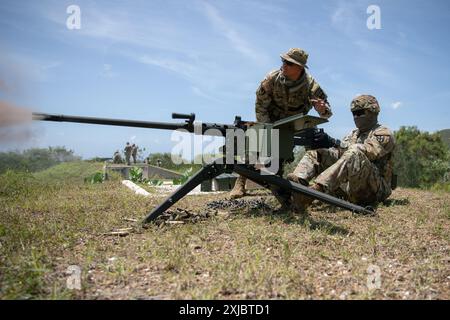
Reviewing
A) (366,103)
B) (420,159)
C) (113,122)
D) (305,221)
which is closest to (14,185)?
(113,122)

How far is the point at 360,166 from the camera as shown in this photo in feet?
17.1

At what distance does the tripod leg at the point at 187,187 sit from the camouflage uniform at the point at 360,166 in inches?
48.1

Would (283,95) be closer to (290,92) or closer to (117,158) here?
(290,92)

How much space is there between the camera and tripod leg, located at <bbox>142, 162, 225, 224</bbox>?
14.1 ft

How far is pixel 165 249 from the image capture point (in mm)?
3342

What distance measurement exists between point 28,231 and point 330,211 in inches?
147

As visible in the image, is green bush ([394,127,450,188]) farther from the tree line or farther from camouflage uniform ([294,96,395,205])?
camouflage uniform ([294,96,395,205])

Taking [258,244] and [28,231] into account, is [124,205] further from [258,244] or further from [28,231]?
[258,244]

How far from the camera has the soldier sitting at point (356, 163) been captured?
16.1 feet

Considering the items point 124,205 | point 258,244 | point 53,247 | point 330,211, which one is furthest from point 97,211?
point 330,211

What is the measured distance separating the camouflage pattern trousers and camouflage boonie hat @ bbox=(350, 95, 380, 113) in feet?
2.57

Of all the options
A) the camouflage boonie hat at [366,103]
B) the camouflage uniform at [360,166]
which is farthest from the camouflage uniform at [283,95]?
the camouflage uniform at [360,166]

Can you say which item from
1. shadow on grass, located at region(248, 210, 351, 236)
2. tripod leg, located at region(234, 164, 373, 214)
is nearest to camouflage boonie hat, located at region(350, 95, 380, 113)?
tripod leg, located at region(234, 164, 373, 214)

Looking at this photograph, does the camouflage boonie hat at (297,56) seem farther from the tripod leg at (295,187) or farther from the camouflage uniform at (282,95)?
the tripod leg at (295,187)
